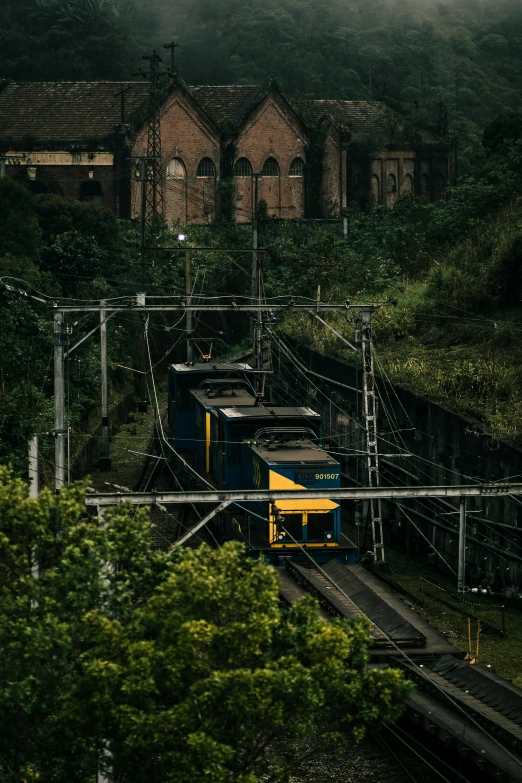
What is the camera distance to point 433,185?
87125 millimetres

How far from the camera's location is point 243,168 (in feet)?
261

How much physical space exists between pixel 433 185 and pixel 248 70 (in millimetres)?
35941

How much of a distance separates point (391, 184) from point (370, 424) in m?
54.2

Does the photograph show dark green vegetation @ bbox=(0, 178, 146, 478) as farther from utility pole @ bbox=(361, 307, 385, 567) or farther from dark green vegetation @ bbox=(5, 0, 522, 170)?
dark green vegetation @ bbox=(5, 0, 522, 170)

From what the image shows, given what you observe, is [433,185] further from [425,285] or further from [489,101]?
[489,101]

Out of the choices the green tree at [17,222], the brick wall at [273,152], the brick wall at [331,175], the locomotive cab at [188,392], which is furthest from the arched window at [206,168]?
the locomotive cab at [188,392]

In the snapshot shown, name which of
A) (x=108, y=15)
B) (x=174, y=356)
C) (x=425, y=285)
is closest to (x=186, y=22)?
(x=108, y=15)

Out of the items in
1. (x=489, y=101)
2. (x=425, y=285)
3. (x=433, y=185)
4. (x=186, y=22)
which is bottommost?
(x=425, y=285)

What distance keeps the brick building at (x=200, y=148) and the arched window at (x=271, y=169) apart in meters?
0.06

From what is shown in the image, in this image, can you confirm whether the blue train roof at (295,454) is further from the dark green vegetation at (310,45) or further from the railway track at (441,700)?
the dark green vegetation at (310,45)

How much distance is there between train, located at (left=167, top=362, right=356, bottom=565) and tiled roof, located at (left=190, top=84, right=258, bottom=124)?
137 ft

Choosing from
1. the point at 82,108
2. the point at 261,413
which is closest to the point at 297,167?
the point at 82,108

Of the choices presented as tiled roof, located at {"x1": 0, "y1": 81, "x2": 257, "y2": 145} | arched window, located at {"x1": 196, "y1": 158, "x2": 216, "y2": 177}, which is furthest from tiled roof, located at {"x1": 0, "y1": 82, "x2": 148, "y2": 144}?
arched window, located at {"x1": 196, "y1": 158, "x2": 216, "y2": 177}

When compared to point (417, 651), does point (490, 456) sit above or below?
above
